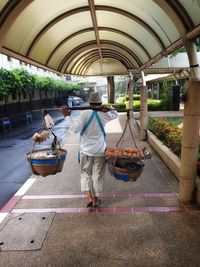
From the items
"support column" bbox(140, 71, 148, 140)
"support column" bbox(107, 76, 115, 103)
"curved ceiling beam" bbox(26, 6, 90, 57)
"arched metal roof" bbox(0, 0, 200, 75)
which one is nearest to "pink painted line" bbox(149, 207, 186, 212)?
"arched metal roof" bbox(0, 0, 200, 75)

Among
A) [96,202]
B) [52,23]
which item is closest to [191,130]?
[96,202]

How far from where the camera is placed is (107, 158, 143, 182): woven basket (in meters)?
4.07

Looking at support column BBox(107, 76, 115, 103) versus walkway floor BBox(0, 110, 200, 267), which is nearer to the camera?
walkway floor BBox(0, 110, 200, 267)

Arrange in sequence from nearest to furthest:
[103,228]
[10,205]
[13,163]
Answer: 1. [103,228]
2. [10,205]
3. [13,163]

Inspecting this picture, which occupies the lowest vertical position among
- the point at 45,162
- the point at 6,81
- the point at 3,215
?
the point at 3,215

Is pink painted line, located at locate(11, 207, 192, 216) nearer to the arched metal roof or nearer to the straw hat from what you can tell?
the straw hat

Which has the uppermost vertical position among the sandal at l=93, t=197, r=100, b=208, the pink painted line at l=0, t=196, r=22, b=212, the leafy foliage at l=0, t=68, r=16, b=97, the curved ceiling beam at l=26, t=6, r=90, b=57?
the curved ceiling beam at l=26, t=6, r=90, b=57

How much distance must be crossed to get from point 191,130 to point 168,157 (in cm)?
262

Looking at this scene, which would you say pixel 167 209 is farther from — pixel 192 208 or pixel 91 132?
pixel 91 132

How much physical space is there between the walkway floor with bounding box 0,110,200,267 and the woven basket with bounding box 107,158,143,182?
0.89 metres

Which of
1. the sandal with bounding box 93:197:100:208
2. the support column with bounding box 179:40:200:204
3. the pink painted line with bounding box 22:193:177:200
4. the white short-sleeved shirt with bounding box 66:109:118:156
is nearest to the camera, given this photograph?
the support column with bounding box 179:40:200:204

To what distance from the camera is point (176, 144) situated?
24.8 feet

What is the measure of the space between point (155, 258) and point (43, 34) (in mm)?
5005

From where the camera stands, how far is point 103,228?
171 inches
